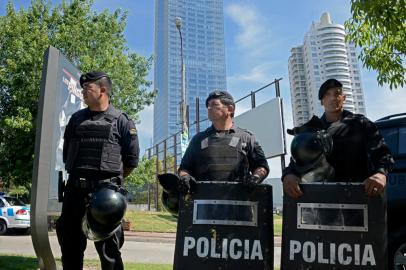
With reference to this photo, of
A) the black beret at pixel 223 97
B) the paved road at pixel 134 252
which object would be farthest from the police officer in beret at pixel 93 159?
the paved road at pixel 134 252

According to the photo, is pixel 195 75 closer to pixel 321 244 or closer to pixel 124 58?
pixel 124 58

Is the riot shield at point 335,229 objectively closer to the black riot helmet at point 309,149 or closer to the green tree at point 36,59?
the black riot helmet at point 309,149

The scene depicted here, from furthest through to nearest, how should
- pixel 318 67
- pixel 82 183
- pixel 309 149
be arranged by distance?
pixel 318 67, pixel 82 183, pixel 309 149

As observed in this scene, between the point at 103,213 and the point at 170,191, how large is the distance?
485mm

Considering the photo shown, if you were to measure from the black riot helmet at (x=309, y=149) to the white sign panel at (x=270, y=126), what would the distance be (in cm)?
1434

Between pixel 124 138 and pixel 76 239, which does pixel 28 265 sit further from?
pixel 124 138

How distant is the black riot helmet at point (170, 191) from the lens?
2.91 metres

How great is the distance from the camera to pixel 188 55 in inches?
1442

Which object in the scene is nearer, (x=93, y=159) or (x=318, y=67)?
(x=93, y=159)

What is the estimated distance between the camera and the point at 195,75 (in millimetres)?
34594

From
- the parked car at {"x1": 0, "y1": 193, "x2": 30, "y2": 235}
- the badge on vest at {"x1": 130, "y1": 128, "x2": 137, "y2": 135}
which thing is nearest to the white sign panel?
the parked car at {"x1": 0, "y1": 193, "x2": 30, "y2": 235}

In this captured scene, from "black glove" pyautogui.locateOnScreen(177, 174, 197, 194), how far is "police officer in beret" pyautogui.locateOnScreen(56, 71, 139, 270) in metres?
0.65

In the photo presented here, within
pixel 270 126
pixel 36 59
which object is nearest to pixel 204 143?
pixel 36 59

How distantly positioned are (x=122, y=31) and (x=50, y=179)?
43.5 ft
